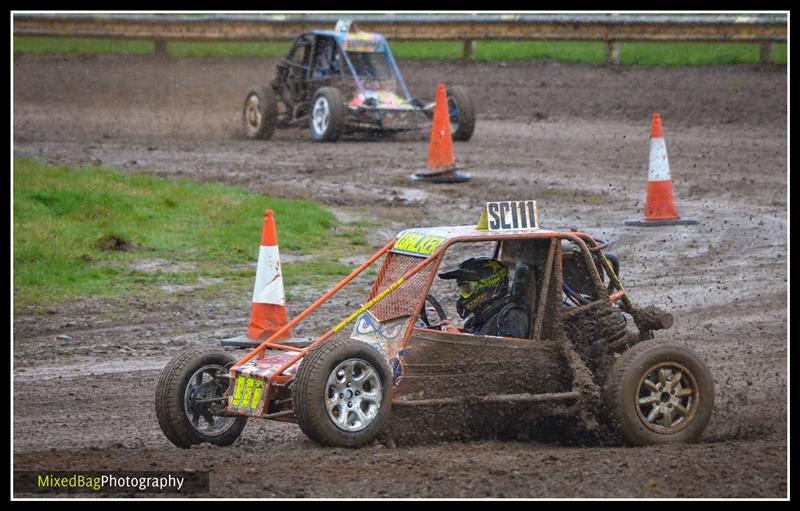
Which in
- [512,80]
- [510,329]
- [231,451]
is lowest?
[231,451]

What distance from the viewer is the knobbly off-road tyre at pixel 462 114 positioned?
664 inches

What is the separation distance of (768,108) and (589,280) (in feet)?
38.5

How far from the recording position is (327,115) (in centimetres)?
1712

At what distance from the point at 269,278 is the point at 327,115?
8.36 meters

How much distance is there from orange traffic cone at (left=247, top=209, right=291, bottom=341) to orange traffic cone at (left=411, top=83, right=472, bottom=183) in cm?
579

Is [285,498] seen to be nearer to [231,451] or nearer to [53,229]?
[231,451]

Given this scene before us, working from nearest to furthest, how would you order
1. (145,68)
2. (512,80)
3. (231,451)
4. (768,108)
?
(231,451)
(768,108)
(512,80)
(145,68)

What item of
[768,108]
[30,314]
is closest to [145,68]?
[768,108]

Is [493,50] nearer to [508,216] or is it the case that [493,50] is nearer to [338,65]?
[338,65]

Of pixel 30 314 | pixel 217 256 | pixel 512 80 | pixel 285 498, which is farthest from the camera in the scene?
pixel 512 80

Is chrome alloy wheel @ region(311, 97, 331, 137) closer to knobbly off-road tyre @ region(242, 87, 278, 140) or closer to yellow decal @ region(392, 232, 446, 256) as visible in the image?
knobbly off-road tyre @ region(242, 87, 278, 140)

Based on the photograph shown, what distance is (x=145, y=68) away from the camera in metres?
24.1

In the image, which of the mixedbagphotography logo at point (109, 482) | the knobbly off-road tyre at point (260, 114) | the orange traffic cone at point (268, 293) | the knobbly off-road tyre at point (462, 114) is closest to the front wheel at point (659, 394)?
the mixedbagphotography logo at point (109, 482)

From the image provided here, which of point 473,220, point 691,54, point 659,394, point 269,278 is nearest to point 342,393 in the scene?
point 659,394
